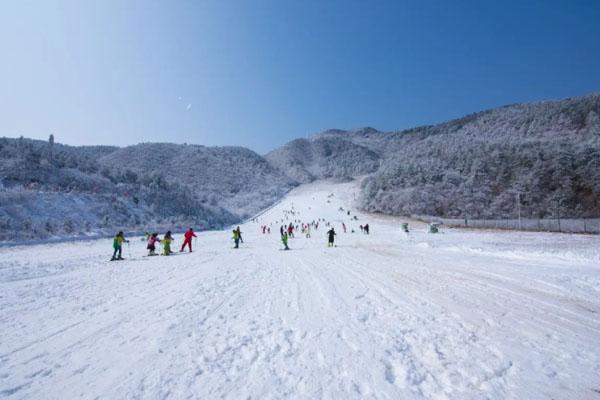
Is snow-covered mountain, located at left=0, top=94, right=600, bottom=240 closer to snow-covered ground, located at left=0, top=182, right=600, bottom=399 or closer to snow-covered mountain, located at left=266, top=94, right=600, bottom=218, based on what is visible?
snow-covered mountain, located at left=266, top=94, right=600, bottom=218

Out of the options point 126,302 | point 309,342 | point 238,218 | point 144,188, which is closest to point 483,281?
point 309,342

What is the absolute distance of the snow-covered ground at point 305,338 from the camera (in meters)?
3.51

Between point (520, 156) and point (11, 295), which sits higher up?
point (520, 156)

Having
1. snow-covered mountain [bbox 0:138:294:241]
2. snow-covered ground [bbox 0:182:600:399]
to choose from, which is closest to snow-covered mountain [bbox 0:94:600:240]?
snow-covered mountain [bbox 0:138:294:241]

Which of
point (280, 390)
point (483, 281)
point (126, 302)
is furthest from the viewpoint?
point (483, 281)

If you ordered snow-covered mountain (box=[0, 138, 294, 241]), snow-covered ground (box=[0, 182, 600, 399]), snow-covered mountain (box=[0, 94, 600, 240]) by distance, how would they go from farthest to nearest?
1. snow-covered mountain (box=[0, 94, 600, 240])
2. snow-covered mountain (box=[0, 138, 294, 241])
3. snow-covered ground (box=[0, 182, 600, 399])

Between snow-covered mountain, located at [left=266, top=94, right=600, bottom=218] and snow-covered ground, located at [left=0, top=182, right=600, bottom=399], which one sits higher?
snow-covered mountain, located at [left=266, top=94, right=600, bottom=218]

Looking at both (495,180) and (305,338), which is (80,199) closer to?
(305,338)

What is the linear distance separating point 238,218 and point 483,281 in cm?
7041

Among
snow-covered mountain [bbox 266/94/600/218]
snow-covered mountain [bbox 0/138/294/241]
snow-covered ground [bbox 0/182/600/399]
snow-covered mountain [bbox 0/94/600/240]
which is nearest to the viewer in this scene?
snow-covered ground [bbox 0/182/600/399]

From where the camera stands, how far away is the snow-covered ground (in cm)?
351

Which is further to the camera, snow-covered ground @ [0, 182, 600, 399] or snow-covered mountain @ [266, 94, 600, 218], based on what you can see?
snow-covered mountain @ [266, 94, 600, 218]

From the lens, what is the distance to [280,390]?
3412 mm

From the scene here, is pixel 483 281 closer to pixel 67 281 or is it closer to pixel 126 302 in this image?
pixel 126 302
